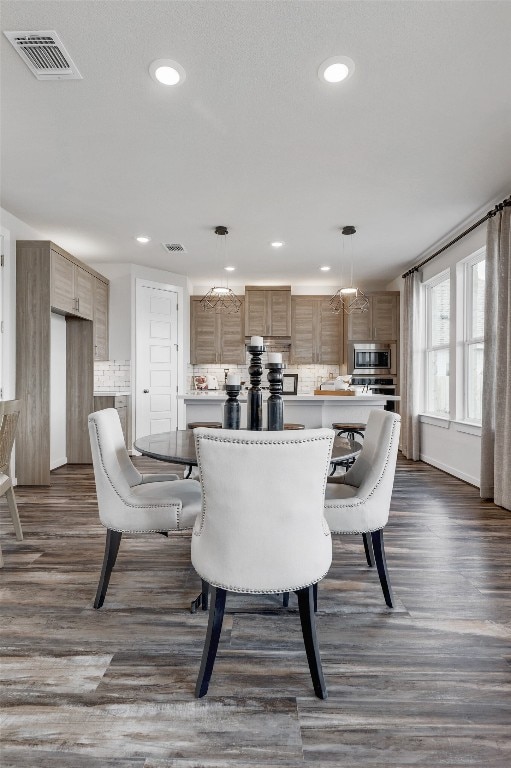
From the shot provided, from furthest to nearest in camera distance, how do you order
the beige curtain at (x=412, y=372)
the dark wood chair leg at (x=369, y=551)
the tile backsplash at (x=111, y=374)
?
1. the tile backsplash at (x=111, y=374)
2. the beige curtain at (x=412, y=372)
3. the dark wood chair leg at (x=369, y=551)

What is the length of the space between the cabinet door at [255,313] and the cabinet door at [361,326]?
1.33 meters

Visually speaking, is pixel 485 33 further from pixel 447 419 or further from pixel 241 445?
pixel 447 419

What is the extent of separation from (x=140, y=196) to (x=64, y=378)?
109 inches

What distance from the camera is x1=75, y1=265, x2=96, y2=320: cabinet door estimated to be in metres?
5.36

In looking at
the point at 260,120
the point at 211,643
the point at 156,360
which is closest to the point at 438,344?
the point at 156,360

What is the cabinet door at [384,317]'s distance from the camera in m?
7.17

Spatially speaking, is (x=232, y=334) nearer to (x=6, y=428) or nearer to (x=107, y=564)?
(x=6, y=428)

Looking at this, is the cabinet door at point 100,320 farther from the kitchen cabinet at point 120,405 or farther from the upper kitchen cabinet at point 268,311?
the upper kitchen cabinet at point 268,311

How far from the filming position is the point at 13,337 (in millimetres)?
4527

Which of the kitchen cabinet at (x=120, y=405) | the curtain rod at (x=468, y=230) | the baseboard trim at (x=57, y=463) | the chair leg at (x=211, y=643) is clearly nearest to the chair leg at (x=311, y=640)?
the chair leg at (x=211, y=643)

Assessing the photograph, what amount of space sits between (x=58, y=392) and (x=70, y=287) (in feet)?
4.34

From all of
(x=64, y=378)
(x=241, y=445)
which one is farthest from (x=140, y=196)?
(x=241, y=445)

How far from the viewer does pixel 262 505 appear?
146 centimetres

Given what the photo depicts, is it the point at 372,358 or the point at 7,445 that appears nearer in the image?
the point at 7,445
